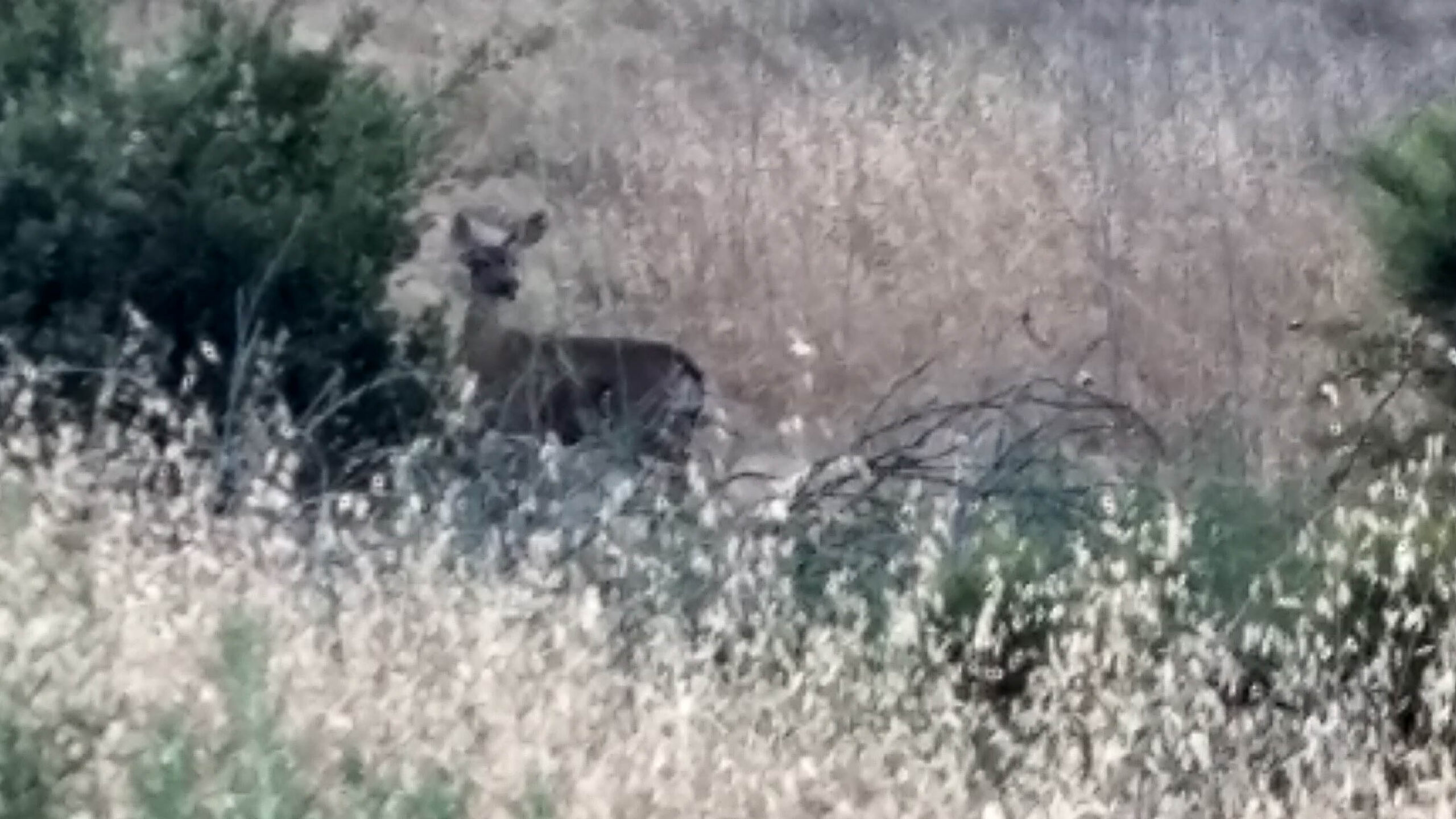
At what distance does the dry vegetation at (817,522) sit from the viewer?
3695mm

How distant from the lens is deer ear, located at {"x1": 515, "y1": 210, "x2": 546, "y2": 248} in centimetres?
767

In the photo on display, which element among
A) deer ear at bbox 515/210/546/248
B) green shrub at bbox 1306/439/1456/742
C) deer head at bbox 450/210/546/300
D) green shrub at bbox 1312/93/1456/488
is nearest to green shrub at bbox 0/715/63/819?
green shrub at bbox 1306/439/1456/742

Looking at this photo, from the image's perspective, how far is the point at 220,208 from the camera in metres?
Result: 6.40

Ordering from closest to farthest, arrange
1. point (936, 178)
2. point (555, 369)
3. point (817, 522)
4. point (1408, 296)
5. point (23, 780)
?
point (23, 780) → point (817, 522) → point (1408, 296) → point (555, 369) → point (936, 178)

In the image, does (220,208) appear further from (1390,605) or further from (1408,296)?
(1408,296)

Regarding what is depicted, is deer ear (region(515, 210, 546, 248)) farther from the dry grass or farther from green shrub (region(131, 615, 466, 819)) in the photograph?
green shrub (region(131, 615, 466, 819))

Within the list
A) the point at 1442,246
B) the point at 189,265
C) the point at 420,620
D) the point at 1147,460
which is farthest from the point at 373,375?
the point at 1442,246

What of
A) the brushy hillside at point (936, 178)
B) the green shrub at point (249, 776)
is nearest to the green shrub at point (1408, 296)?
the brushy hillside at point (936, 178)

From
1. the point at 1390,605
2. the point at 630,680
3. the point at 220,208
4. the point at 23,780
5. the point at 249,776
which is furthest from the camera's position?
the point at 220,208

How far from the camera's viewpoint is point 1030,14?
11.1 metres

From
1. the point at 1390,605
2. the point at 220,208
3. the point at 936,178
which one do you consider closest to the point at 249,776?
the point at 1390,605

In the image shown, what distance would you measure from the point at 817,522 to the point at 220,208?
1.98 metres

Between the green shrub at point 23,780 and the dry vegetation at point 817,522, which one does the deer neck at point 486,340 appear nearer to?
the dry vegetation at point 817,522

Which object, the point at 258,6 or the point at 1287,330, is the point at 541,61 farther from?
the point at 1287,330
